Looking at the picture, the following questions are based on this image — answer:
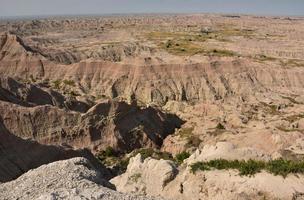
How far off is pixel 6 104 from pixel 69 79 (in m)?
33.8

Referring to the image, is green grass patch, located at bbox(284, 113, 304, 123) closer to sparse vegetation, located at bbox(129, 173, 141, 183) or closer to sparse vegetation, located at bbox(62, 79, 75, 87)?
sparse vegetation, located at bbox(129, 173, 141, 183)

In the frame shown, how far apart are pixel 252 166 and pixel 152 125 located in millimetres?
28409

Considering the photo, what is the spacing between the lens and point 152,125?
49.5 meters

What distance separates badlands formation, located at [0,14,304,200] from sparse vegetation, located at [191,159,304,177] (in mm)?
52

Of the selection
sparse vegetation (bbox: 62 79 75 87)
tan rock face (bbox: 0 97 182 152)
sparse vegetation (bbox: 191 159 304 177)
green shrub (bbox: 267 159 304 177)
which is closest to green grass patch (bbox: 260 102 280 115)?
tan rock face (bbox: 0 97 182 152)

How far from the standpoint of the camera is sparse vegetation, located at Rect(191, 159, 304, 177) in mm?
21047

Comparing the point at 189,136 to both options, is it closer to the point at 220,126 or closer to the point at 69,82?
the point at 220,126

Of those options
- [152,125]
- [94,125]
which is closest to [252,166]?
[94,125]

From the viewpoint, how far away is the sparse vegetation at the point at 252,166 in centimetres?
2105

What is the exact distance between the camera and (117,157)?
4297cm

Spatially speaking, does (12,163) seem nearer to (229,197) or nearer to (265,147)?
(229,197)

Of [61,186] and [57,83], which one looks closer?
[61,186]

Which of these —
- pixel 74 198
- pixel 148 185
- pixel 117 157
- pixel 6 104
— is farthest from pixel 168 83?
pixel 74 198

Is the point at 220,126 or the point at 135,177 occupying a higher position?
the point at 135,177
